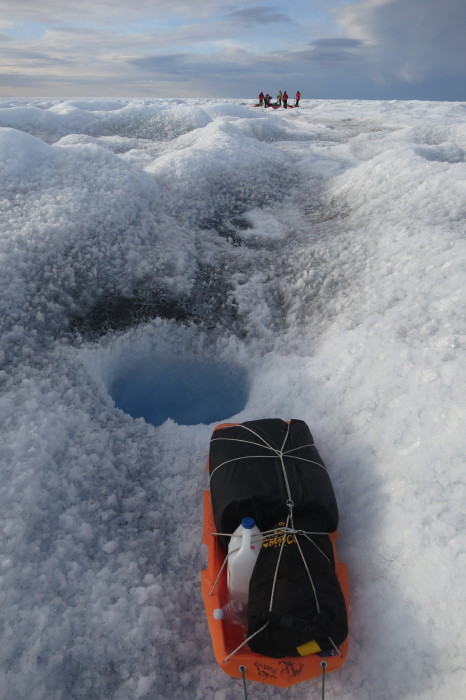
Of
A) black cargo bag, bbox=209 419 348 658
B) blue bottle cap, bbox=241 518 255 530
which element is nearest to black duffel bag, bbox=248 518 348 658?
black cargo bag, bbox=209 419 348 658

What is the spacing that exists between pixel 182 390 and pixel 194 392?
167 millimetres

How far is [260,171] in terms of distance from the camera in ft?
29.9

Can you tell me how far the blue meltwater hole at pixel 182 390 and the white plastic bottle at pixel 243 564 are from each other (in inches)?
96.6

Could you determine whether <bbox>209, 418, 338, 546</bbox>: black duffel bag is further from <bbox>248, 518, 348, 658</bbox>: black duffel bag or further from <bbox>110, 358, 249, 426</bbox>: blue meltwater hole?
<bbox>110, 358, 249, 426</bbox>: blue meltwater hole

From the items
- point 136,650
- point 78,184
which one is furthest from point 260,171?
point 136,650

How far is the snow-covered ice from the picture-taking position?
2.64 meters

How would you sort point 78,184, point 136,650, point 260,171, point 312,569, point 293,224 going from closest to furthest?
point 312,569 < point 136,650 < point 78,184 < point 293,224 < point 260,171

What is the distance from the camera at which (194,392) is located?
17.9ft

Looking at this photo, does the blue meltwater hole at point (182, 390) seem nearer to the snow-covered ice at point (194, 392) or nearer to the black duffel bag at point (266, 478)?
the snow-covered ice at point (194, 392)

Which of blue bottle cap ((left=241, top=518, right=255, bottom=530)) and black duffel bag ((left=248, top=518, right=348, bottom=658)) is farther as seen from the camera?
blue bottle cap ((left=241, top=518, right=255, bottom=530))

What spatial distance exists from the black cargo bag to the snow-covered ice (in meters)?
0.45

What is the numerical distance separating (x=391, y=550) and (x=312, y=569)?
656 mm

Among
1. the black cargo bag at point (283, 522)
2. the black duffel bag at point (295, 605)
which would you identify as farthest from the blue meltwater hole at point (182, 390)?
the black duffel bag at point (295, 605)

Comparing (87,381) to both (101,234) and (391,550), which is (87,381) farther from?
(391,550)
